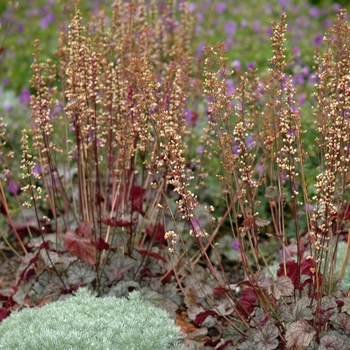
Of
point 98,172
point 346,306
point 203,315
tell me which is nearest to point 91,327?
point 203,315

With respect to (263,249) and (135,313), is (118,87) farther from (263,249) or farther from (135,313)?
(263,249)

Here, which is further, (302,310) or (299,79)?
(299,79)

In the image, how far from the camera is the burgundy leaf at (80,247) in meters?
3.60

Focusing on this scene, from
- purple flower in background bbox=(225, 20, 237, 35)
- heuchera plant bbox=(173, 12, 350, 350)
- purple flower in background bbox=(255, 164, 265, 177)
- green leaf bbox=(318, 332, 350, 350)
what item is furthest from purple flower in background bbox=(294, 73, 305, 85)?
green leaf bbox=(318, 332, 350, 350)

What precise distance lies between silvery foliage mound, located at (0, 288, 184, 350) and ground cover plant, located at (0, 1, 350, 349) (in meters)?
0.28

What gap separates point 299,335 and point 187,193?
2.46 feet

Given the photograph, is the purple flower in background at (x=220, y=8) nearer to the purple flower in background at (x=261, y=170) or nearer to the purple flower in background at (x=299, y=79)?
the purple flower in background at (x=299, y=79)

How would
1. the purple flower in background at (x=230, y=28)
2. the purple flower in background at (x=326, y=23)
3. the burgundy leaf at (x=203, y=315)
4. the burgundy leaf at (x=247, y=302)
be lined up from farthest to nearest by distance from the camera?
1. the purple flower in background at (x=326, y=23)
2. the purple flower in background at (x=230, y=28)
3. the burgundy leaf at (x=203, y=315)
4. the burgundy leaf at (x=247, y=302)

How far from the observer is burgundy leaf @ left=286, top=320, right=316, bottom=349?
276 centimetres

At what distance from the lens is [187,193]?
282 centimetres

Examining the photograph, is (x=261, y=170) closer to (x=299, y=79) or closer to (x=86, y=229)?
(x=86, y=229)

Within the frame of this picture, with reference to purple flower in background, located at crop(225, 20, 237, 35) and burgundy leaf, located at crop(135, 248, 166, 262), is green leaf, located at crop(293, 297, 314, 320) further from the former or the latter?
purple flower in background, located at crop(225, 20, 237, 35)

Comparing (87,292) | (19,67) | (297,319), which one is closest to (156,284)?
(87,292)

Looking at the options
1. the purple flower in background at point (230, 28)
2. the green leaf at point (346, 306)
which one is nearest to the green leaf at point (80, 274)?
the green leaf at point (346, 306)
